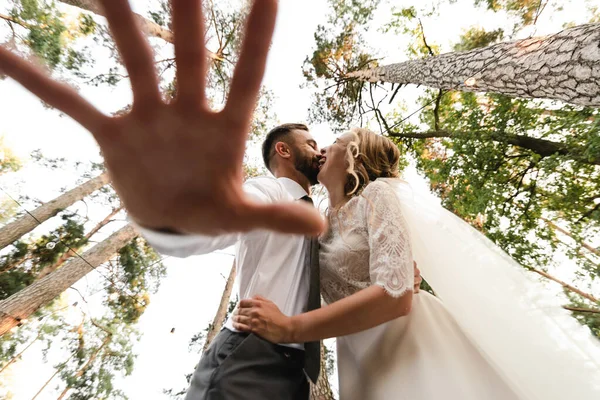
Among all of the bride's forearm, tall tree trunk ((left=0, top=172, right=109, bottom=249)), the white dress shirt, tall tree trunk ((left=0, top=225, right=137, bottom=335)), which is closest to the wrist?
the bride's forearm

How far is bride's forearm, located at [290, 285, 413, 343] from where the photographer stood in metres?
1.08

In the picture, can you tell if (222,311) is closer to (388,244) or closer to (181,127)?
(388,244)

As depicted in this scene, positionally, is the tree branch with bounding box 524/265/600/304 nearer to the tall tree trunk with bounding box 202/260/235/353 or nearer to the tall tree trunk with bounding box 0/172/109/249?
the tall tree trunk with bounding box 202/260/235/353

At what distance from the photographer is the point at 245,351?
1.05 m

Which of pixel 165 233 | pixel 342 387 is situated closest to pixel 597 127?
pixel 342 387

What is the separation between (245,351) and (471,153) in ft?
13.4

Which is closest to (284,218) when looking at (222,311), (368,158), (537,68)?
(368,158)

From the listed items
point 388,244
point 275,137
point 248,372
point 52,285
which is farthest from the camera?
point 52,285

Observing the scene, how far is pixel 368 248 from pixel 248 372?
0.70 m

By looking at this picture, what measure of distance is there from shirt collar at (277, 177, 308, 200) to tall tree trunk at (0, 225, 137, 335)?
104 inches

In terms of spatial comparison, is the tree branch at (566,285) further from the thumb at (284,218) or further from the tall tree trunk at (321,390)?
the thumb at (284,218)

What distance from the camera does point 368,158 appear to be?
6.22ft

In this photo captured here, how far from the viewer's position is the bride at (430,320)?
1104 mm

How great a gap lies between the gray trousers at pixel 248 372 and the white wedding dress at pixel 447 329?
37 centimetres
